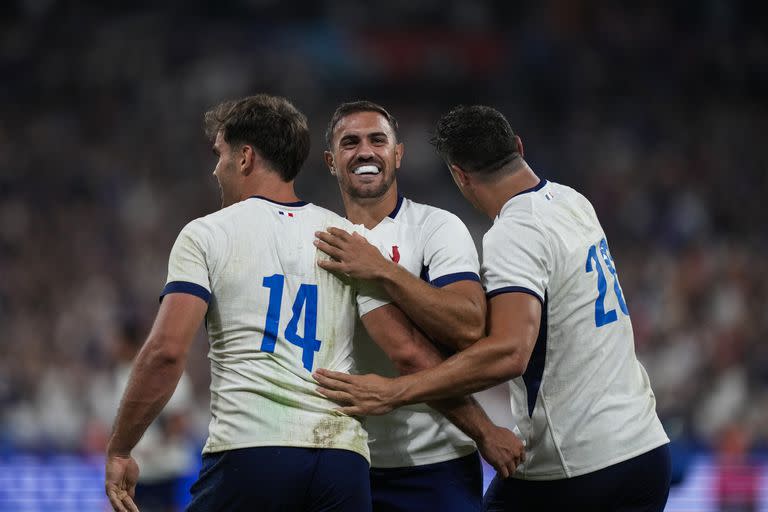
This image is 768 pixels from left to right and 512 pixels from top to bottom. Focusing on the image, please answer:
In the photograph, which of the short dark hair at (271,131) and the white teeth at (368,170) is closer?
the short dark hair at (271,131)

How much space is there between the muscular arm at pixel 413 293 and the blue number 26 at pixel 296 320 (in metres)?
0.15

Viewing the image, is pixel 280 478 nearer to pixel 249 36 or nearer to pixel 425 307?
pixel 425 307

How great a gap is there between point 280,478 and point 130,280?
10.7 meters

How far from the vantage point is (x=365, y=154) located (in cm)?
465

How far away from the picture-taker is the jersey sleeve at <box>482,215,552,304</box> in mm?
4141

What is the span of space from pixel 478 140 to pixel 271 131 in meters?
0.88

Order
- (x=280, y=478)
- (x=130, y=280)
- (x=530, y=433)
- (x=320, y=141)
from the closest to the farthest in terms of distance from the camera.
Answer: (x=280, y=478) < (x=530, y=433) < (x=130, y=280) < (x=320, y=141)

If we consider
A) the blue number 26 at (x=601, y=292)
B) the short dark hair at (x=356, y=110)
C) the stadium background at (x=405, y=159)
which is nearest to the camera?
the blue number 26 at (x=601, y=292)

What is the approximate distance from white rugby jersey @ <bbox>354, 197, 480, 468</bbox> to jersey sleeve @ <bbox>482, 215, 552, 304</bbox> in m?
0.15

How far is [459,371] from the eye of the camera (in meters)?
4.05

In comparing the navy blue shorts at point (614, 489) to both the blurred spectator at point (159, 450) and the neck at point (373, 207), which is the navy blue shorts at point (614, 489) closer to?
the neck at point (373, 207)

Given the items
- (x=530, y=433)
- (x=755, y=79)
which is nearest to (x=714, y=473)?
(x=530, y=433)

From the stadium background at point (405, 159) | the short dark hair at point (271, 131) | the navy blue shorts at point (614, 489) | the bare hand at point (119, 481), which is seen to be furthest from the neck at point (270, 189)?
the stadium background at point (405, 159)

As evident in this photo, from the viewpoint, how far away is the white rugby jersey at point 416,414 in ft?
14.4
